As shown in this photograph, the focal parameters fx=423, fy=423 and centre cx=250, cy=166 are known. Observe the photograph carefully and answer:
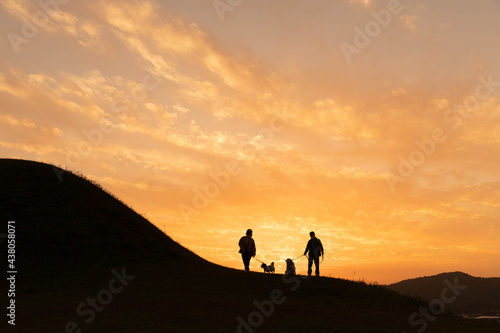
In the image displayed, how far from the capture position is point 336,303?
22.3 metres

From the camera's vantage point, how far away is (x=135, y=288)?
82.8 ft

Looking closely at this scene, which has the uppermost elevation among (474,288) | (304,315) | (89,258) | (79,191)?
(79,191)

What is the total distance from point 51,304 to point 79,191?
23.9 m

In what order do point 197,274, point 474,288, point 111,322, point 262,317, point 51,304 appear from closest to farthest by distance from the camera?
point 111,322 < point 262,317 < point 51,304 < point 197,274 < point 474,288

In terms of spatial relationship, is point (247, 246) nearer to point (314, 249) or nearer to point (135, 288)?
point (314, 249)

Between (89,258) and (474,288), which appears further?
(474,288)

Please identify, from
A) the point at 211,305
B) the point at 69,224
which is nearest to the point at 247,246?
the point at 211,305

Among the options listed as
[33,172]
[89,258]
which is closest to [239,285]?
[89,258]

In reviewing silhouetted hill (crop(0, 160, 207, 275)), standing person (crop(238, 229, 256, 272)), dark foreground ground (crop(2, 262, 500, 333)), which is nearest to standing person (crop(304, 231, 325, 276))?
dark foreground ground (crop(2, 262, 500, 333))

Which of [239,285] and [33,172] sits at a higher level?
[33,172]

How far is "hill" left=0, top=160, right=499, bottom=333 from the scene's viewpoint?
1762 cm

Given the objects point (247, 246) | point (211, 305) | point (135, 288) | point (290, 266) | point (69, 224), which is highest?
point (69, 224)

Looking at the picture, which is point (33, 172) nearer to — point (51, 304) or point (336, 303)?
point (51, 304)

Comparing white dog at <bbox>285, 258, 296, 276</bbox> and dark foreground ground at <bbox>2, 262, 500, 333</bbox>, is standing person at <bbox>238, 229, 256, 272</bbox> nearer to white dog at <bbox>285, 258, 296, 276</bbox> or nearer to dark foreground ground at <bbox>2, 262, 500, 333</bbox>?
dark foreground ground at <bbox>2, 262, 500, 333</bbox>
